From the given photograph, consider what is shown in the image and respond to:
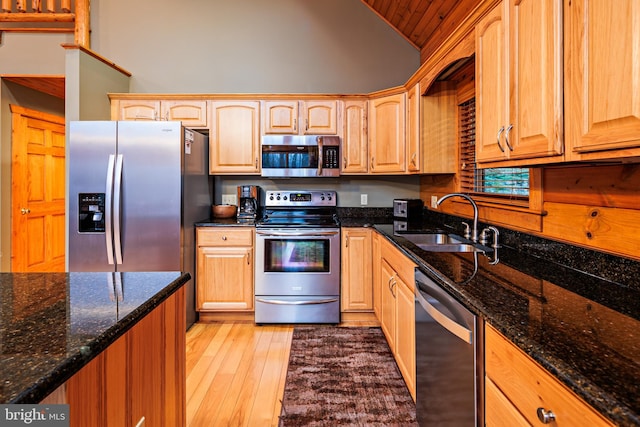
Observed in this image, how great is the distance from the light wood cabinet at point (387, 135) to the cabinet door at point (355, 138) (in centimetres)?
6

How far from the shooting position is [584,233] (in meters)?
1.60

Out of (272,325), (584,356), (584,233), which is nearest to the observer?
(584,356)

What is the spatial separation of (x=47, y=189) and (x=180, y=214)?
9.87ft

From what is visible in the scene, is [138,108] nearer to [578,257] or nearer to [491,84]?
[491,84]

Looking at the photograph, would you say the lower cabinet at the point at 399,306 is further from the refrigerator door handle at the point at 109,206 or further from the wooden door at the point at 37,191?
the wooden door at the point at 37,191

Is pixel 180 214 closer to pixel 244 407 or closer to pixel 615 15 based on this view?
pixel 244 407

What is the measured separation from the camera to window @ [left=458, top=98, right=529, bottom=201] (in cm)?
222

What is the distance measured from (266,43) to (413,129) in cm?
188

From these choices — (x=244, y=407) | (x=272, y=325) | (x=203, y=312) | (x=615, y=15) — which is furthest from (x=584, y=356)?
(x=203, y=312)

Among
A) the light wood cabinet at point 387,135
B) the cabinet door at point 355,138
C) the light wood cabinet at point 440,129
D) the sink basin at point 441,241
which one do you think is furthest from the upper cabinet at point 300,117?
the sink basin at point 441,241

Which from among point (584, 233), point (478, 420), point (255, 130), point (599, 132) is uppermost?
point (255, 130)

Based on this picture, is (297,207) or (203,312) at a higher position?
(297,207)

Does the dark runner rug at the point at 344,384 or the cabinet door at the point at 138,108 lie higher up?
the cabinet door at the point at 138,108

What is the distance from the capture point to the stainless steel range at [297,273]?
132 inches
